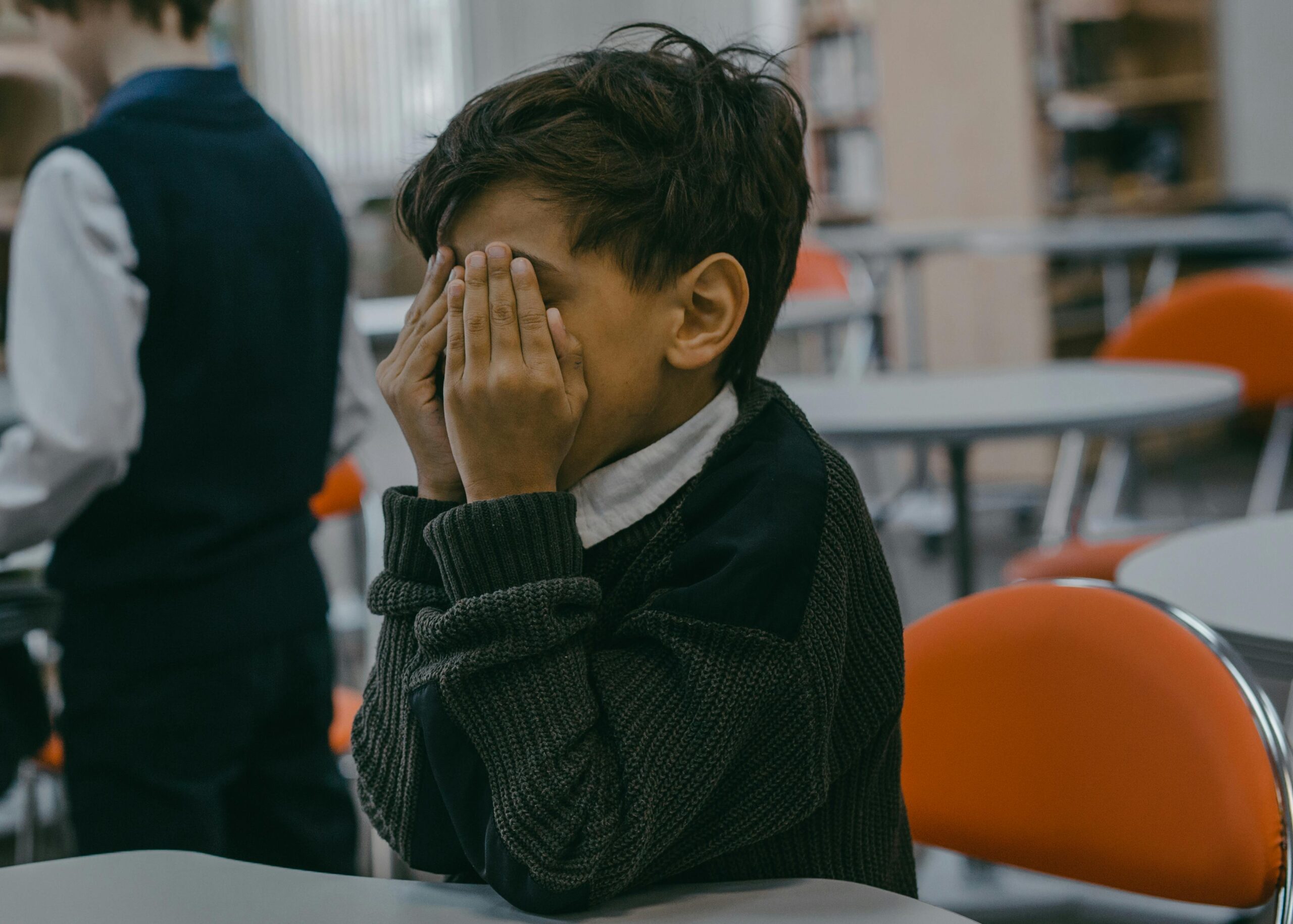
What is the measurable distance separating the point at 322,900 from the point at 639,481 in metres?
0.29

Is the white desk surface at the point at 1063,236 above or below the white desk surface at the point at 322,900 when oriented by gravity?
below

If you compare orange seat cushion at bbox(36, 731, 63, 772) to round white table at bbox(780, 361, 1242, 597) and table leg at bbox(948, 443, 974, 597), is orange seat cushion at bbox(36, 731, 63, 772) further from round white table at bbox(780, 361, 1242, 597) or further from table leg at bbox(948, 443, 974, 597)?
table leg at bbox(948, 443, 974, 597)

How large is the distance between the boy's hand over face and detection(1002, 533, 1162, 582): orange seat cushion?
151 centimetres

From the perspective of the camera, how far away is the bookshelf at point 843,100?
19.1 feet

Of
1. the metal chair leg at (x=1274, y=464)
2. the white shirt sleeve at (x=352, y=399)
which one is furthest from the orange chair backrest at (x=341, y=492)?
the metal chair leg at (x=1274, y=464)

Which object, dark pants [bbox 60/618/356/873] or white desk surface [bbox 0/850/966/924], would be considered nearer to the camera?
white desk surface [bbox 0/850/966/924]

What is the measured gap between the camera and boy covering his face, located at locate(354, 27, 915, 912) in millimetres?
696

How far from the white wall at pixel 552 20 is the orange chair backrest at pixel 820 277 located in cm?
175

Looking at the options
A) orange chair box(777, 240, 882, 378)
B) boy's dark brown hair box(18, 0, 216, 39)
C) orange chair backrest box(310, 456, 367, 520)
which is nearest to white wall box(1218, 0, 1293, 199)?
orange chair box(777, 240, 882, 378)

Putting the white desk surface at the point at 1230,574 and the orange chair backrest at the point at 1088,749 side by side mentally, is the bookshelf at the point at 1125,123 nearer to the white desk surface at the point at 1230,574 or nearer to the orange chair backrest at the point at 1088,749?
the white desk surface at the point at 1230,574

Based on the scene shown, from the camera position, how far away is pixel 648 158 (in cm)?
79

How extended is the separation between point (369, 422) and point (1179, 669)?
107cm

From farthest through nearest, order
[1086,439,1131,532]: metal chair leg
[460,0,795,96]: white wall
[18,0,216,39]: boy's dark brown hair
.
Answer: [460,0,795,96]: white wall
[1086,439,1131,532]: metal chair leg
[18,0,216,39]: boy's dark brown hair

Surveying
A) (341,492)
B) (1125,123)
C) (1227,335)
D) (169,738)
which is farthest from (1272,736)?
(1125,123)
